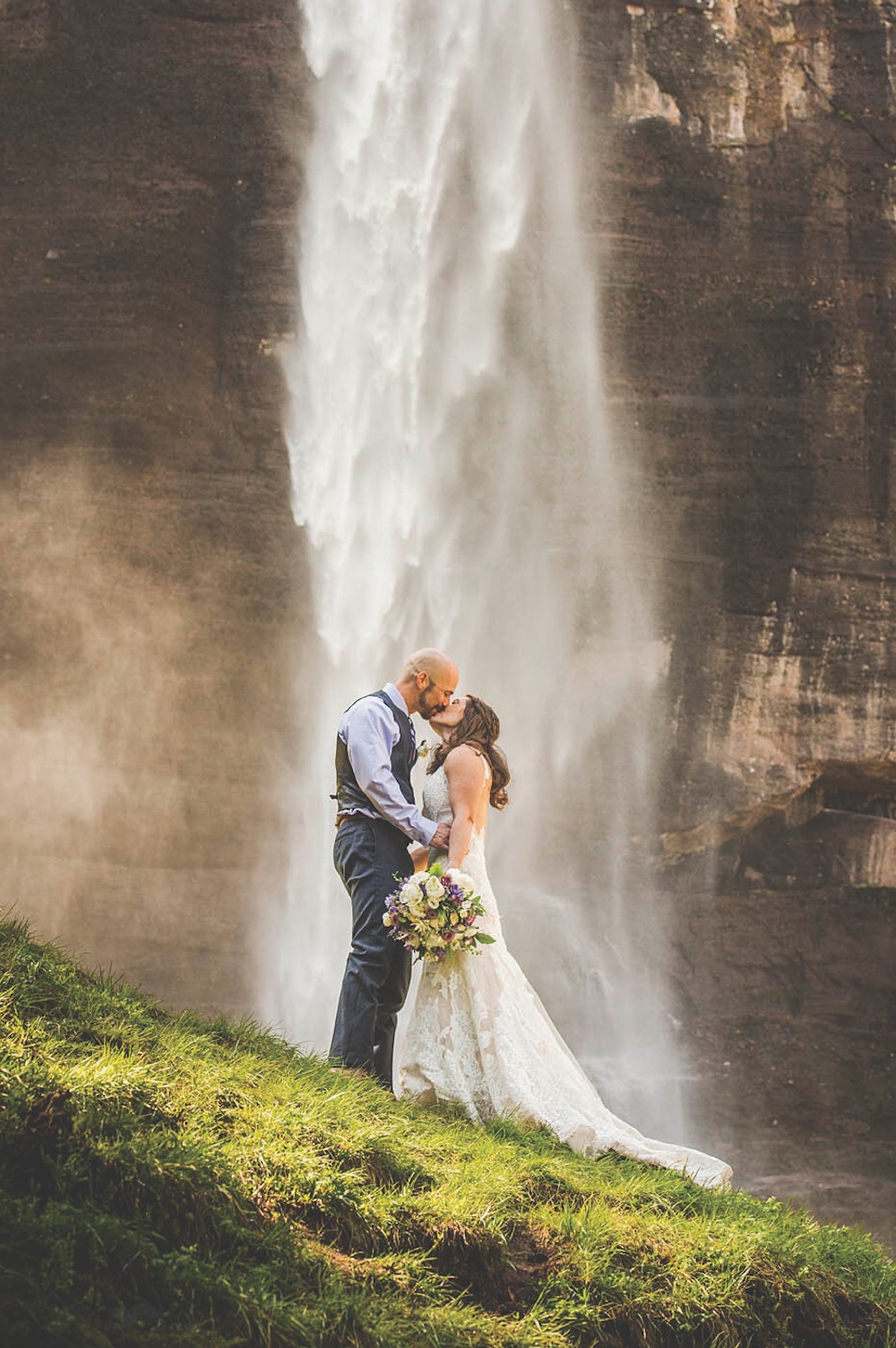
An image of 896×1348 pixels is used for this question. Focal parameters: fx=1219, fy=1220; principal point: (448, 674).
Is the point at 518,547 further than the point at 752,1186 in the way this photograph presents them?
Yes

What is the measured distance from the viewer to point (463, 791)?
5.10 m

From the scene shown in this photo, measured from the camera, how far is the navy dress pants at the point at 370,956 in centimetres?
488

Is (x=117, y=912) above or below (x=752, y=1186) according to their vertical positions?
above

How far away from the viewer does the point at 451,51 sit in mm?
14312

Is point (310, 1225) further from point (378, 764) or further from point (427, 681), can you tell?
point (427, 681)

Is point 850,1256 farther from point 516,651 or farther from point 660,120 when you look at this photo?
point 660,120

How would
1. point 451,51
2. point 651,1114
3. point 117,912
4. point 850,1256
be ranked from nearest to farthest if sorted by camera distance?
point 850,1256, point 651,1114, point 117,912, point 451,51

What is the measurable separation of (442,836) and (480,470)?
29.4ft

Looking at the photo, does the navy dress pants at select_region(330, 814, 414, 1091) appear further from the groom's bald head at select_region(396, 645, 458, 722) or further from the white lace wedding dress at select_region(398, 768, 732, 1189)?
the groom's bald head at select_region(396, 645, 458, 722)

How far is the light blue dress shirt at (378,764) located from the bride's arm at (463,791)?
12 centimetres

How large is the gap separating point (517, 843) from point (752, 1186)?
3.97m

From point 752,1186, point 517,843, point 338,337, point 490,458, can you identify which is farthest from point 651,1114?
point 338,337

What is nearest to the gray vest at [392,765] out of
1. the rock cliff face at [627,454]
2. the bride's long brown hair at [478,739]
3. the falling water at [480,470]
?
the bride's long brown hair at [478,739]

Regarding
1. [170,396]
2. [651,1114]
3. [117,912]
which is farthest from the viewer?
[170,396]
